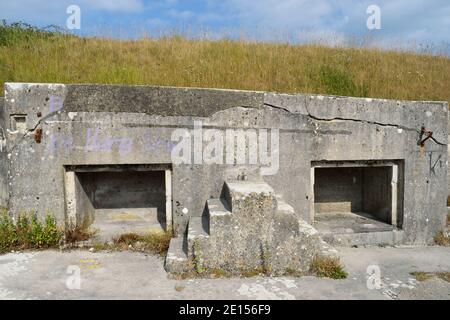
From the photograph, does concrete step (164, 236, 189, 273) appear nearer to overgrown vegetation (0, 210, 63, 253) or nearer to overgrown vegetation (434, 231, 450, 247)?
overgrown vegetation (0, 210, 63, 253)

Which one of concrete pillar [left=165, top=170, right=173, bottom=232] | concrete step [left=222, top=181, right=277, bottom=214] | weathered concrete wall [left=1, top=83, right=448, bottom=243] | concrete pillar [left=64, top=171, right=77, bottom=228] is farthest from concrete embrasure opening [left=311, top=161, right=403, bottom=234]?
concrete pillar [left=64, top=171, right=77, bottom=228]

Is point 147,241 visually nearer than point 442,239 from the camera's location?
Yes

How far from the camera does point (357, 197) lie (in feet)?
19.9

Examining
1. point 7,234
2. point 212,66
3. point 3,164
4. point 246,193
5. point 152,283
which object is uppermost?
point 212,66

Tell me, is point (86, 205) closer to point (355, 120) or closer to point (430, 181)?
point (355, 120)

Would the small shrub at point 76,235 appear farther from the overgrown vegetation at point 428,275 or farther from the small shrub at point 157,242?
the overgrown vegetation at point 428,275

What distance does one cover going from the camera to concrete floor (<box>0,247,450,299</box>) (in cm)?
312

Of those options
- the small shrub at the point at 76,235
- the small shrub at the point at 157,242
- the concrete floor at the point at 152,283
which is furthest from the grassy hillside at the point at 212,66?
the concrete floor at the point at 152,283

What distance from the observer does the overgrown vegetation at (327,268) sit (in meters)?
3.58

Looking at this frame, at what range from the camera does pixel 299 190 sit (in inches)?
188

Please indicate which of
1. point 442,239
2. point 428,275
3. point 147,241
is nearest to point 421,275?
point 428,275

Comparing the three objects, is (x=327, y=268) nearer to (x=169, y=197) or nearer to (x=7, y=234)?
(x=169, y=197)

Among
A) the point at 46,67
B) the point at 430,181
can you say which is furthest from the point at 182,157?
the point at 430,181

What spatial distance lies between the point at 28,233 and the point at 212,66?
4.08 metres
